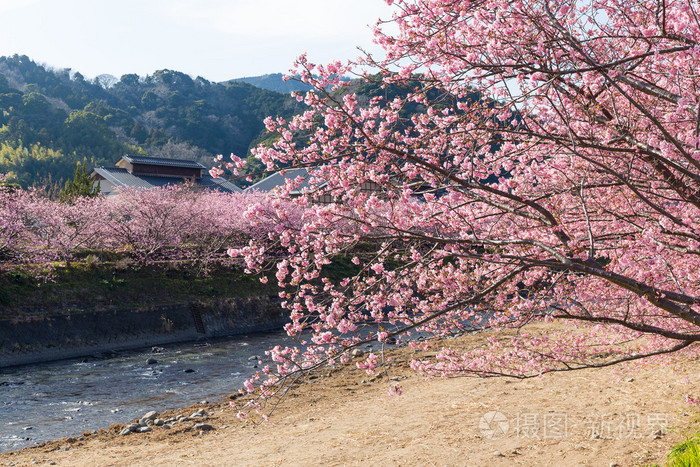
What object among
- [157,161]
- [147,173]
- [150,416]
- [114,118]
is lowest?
[150,416]

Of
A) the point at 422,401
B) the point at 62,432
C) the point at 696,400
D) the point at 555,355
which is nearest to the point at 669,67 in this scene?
the point at 555,355

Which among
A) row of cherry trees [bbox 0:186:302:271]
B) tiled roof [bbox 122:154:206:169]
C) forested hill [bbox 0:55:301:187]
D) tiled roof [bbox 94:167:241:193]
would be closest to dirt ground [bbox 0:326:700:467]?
row of cherry trees [bbox 0:186:302:271]

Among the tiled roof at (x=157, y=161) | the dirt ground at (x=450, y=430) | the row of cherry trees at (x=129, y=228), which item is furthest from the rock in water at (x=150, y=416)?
the tiled roof at (x=157, y=161)

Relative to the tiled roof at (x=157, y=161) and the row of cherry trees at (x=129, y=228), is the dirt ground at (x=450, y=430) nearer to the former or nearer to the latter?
the row of cherry trees at (x=129, y=228)

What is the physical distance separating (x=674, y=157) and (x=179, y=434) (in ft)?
28.6

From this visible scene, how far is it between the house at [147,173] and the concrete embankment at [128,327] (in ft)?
65.1

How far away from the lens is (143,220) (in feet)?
85.0

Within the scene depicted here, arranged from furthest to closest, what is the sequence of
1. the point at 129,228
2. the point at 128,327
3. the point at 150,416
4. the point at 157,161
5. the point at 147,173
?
the point at 157,161 < the point at 147,173 < the point at 129,228 < the point at 128,327 < the point at 150,416

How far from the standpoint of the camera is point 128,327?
20266 mm

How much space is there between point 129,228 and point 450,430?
2116 cm

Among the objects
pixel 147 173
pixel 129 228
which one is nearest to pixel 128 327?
pixel 129 228

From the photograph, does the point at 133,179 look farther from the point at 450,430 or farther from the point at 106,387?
the point at 450,430

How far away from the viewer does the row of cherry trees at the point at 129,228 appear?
20438mm

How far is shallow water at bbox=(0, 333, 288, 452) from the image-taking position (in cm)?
1141
